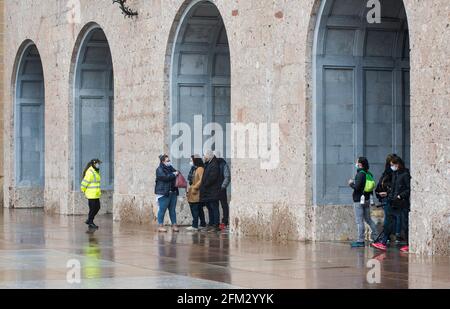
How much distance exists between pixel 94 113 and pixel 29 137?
16.4 feet

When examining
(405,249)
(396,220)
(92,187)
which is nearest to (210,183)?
(92,187)

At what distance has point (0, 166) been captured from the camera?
116 ft

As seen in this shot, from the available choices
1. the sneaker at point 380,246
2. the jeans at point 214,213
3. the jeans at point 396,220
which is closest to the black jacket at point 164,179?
the jeans at point 214,213

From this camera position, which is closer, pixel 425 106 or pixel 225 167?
pixel 425 106

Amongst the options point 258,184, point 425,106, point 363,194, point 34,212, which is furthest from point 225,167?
point 34,212

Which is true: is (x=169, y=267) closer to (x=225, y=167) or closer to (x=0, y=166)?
(x=225, y=167)

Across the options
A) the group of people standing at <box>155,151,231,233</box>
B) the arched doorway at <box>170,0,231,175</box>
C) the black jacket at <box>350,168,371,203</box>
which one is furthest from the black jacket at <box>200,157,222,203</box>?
the black jacket at <box>350,168,371,203</box>

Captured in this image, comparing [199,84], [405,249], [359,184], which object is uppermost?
[199,84]

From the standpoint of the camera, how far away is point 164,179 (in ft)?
72.6

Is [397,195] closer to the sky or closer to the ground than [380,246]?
closer to the sky

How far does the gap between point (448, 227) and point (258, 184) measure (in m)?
5.50

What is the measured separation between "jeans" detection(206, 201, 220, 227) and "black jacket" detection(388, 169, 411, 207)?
19.3 feet

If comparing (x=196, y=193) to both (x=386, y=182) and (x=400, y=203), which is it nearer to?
(x=386, y=182)
